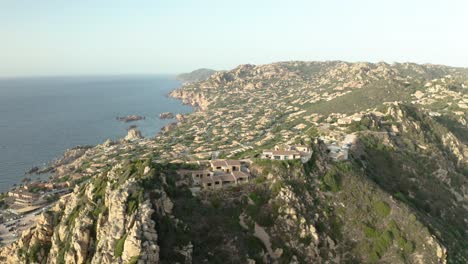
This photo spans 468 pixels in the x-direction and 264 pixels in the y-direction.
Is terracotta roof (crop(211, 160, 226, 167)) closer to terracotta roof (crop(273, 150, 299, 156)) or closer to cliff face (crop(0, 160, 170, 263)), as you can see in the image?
terracotta roof (crop(273, 150, 299, 156))

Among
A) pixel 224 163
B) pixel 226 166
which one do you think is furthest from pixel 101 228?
pixel 224 163

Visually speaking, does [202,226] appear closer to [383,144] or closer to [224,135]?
[383,144]

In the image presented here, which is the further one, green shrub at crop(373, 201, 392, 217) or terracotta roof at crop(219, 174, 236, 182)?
green shrub at crop(373, 201, 392, 217)

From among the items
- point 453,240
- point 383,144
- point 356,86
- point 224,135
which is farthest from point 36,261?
point 356,86

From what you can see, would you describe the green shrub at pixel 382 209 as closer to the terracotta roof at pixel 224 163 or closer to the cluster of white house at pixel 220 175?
the cluster of white house at pixel 220 175

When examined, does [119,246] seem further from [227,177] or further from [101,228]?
[227,177]

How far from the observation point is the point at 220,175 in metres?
53.8

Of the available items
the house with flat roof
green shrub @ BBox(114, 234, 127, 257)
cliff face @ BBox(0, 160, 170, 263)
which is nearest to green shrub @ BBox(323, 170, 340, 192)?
the house with flat roof

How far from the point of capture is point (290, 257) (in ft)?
144

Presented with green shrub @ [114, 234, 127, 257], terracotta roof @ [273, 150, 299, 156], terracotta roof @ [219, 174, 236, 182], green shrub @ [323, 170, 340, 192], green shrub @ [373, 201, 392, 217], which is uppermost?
terracotta roof @ [273, 150, 299, 156]

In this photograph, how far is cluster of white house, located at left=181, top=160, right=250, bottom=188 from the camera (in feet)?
168

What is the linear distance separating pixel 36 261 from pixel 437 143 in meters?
102

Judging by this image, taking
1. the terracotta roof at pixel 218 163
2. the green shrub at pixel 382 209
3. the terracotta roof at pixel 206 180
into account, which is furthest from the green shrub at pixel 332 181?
the terracotta roof at pixel 206 180

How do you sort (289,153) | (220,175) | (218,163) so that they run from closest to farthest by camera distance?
(220,175), (218,163), (289,153)
